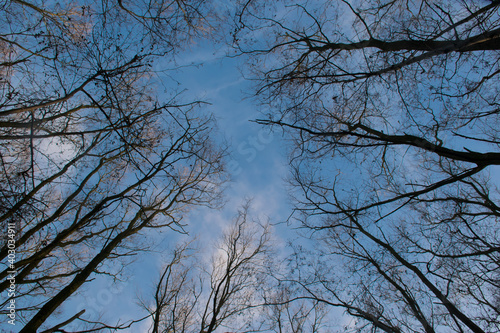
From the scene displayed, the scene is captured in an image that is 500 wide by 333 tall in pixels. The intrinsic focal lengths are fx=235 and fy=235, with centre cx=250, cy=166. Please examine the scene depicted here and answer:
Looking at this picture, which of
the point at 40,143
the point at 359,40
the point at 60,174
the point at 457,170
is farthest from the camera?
the point at 457,170

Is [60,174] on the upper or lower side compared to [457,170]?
lower

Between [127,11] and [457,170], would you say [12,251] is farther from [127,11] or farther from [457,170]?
[457,170]

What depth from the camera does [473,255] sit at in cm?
599

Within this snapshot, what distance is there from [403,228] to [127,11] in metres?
9.31

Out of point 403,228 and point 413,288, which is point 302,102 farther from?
point 413,288

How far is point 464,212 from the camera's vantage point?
6059 mm

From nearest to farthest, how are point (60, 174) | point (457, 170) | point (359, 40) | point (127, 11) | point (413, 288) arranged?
A: point (127, 11) → point (60, 174) → point (359, 40) → point (457, 170) → point (413, 288)

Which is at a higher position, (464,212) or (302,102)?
(302,102)

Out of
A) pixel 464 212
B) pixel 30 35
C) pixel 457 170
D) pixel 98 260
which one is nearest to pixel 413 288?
pixel 464 212

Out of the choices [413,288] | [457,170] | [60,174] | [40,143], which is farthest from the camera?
[413,288]

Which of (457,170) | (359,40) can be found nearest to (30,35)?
(359,40)

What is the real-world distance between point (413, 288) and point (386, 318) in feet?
4.03

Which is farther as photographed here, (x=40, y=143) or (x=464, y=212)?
(x=464, y=212)

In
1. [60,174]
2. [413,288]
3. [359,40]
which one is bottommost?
[413,288]
